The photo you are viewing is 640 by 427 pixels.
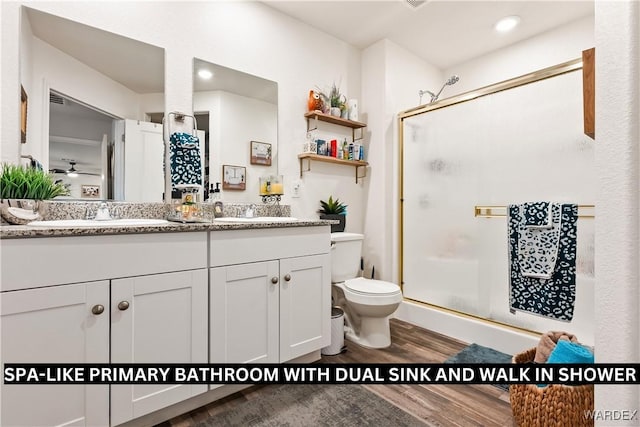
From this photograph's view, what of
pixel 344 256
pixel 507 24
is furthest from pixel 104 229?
pixel 507 24

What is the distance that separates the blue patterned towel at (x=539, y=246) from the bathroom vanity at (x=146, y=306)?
119 cm

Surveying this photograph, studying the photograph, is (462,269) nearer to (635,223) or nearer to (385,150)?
(385,150)

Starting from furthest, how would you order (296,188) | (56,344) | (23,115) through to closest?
(296,188) → (23,115) → (56,344)

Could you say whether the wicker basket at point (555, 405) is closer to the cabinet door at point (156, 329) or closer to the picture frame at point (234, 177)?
the cabinet door at point (156, 329)

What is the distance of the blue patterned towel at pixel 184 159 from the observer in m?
1.72

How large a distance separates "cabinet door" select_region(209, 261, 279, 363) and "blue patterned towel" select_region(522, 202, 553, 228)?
1.40 meters

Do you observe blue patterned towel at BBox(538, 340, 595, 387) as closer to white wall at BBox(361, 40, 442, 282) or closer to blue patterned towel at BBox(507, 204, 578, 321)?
blue patterned towel at BBox(507, 204, 578, 321)

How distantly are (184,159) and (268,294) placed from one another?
91 centimetres

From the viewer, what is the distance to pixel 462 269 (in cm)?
228

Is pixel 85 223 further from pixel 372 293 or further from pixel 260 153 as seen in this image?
pixel 372 293

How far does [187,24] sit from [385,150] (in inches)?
68.0

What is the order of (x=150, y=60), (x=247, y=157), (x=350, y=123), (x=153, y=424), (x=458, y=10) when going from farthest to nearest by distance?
(x=350, y=123) < (x=458, y=10) < (x=247, y=157) < (x=150, y=60) < (x=153, y=424)

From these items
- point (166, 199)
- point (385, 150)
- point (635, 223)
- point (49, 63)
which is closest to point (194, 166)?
point (166, 199)

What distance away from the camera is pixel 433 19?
238 centimetres
